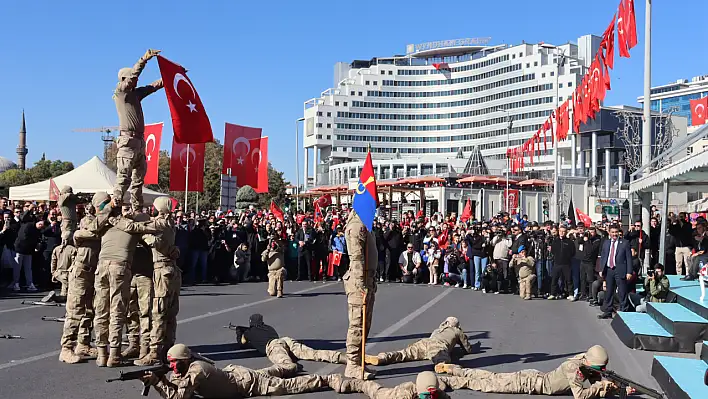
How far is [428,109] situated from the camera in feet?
534

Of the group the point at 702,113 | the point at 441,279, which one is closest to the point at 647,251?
the point at 441,279

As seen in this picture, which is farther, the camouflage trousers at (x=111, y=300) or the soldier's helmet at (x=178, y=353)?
the camouflage trousers at (x=111, y=300)

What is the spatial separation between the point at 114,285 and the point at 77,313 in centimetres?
82

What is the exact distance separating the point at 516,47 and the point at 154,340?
14617cm

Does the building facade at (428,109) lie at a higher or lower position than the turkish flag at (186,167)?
higher

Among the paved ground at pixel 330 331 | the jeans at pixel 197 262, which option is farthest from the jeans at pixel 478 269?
the jeans at pixel 197 262

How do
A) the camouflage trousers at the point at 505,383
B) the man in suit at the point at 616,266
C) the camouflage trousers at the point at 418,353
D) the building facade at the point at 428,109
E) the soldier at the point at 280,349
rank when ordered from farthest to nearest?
the building facade at the point at 428,109, the man in suit at the point at 616,266, the camouflage trousers at the point at 418,353, the soldier at the point at 280,349, the camouflage trousers at the point at 505,383

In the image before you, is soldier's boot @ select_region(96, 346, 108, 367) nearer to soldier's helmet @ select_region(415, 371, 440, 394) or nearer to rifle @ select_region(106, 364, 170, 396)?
rifle @ select_region(106, 364, 170, 396)

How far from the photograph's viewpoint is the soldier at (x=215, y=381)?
21.0 ft

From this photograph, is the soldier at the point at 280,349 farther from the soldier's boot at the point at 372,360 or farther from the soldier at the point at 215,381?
the soldier at the point at 215,381

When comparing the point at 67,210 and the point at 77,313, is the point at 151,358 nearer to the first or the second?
the point at 77,313

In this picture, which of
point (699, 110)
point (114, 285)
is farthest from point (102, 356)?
point (699, 110)

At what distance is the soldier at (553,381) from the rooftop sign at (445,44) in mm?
168093

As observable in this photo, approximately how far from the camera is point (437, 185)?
86.2 metres
